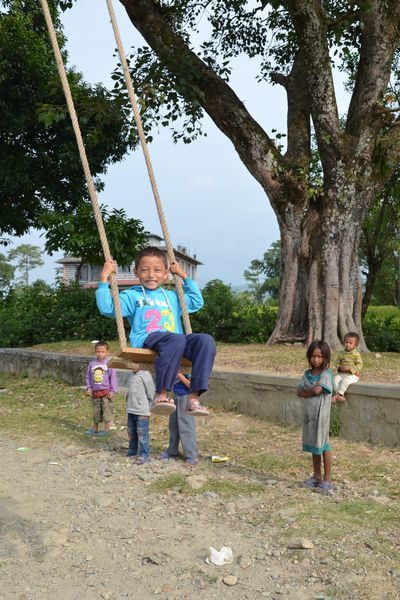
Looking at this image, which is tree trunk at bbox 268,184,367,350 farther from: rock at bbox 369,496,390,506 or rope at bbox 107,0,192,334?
rope at bbox 107,0,192,334

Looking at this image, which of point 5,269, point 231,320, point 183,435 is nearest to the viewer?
point 183,435

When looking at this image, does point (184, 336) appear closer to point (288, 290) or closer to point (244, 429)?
point (244, 429)

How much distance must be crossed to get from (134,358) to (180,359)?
34 cm

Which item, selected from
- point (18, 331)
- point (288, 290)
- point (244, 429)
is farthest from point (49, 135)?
point (244, 429)

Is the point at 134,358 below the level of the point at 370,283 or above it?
below

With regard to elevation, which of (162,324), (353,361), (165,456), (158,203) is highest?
(158,203)

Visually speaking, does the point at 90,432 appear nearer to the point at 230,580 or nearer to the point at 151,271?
the point at 151,271

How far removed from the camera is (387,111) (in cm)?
1047

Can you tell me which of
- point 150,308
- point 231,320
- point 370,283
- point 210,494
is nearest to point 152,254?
point 150,308

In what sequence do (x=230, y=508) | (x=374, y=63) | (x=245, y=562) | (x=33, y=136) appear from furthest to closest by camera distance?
(x=33, y=136), (x=374, y=63), (x=230, y=508), (x=245, y=562)

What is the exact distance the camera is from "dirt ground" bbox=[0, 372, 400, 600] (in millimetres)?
3656

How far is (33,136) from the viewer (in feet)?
64.1

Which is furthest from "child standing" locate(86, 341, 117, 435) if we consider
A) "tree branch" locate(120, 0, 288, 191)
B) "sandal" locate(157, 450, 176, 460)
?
"tree branch" locate(120, 0, 288, 191)

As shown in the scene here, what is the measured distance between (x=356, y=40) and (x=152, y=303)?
399 inches
